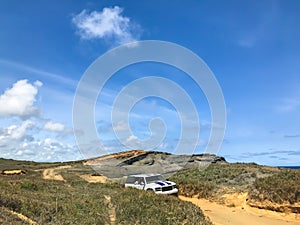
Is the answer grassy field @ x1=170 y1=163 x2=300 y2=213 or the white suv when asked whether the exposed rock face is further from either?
the white suv

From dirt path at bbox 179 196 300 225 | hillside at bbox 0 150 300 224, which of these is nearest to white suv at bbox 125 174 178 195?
hillside at bbox 0 150 300 224

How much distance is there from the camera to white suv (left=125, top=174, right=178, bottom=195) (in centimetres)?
2272

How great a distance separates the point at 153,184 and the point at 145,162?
36.7 metres

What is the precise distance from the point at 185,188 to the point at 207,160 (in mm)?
24820

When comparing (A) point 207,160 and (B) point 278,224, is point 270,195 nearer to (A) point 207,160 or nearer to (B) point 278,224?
(B) point 278,224

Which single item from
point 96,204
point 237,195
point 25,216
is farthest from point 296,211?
point 25,216

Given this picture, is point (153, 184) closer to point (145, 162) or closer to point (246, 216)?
point (246, 216)

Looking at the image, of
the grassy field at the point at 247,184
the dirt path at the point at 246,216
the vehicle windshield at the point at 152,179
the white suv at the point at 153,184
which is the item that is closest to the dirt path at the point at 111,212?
the white suv at the point at 153,184

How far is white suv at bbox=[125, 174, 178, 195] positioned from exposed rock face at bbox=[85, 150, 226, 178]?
2278 centimetres

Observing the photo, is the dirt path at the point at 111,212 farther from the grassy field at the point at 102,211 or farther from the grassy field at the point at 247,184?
the grassy field at the point at 247,184

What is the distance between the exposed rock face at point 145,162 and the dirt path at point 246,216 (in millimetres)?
25746

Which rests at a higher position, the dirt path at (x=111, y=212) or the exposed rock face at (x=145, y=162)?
the exposed rock face at (x=145, y=162)

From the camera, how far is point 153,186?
2281 cm

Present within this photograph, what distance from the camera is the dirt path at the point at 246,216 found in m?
Answer: 17.6
